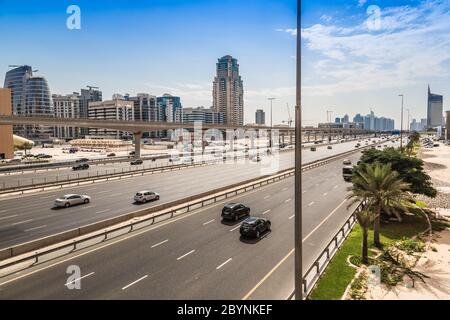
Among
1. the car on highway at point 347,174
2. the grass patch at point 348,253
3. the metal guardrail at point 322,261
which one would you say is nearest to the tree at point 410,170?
the grass patch at point 348,253

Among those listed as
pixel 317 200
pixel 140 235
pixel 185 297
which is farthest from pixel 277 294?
pixel 317 200

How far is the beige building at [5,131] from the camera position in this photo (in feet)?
271

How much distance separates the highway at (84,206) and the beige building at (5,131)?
54.3 meters

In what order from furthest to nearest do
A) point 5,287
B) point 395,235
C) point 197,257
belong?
1. point 395,235
2. point 197,257
3. point 5,287

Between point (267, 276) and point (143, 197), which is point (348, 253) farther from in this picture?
point (143, 197)

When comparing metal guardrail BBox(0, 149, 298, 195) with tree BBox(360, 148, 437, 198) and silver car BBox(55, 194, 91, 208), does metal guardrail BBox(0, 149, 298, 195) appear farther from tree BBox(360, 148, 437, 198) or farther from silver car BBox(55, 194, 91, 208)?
tree BBox(360, 148, 437, 198)

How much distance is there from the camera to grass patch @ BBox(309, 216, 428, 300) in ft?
47.2

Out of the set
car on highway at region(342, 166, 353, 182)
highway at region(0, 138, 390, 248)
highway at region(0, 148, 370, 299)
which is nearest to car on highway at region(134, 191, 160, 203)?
highway at region(0, 138, 390, 248)

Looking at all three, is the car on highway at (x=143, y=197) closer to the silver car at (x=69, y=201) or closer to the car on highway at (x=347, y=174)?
the silver car at (x=69, y=201)

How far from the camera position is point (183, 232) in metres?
23.3

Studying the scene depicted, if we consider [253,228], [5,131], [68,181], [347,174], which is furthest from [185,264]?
[5,131]

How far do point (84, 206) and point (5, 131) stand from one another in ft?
222

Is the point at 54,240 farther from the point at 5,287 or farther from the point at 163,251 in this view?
the point at 163,251

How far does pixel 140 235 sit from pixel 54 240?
5.37 metres
